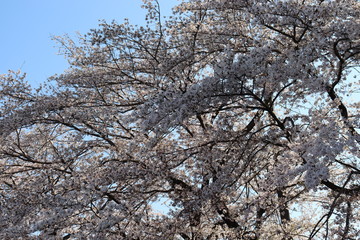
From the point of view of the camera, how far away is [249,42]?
6422 millimetres

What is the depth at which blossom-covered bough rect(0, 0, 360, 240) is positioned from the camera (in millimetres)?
4988

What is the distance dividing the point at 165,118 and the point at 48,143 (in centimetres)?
479

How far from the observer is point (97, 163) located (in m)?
7.17

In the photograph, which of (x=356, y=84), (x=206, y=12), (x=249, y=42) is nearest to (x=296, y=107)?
(x=356, y=84)

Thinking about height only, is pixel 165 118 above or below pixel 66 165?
below

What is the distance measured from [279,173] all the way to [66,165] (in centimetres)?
392

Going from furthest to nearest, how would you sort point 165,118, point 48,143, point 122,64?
point 48,143
point 122,64
point 165,118

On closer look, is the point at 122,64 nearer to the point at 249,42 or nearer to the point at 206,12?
the point at 206,12

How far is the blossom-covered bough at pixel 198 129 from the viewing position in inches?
196

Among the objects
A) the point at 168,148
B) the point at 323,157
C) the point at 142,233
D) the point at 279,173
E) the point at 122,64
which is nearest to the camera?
the point at 323,157

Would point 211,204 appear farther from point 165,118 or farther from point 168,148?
point 165,118

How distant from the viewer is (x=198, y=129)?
8508 mm

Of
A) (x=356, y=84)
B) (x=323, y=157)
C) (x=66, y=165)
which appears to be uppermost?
(x=356, y=84)

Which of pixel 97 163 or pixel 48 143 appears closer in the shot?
pixel 97 163
